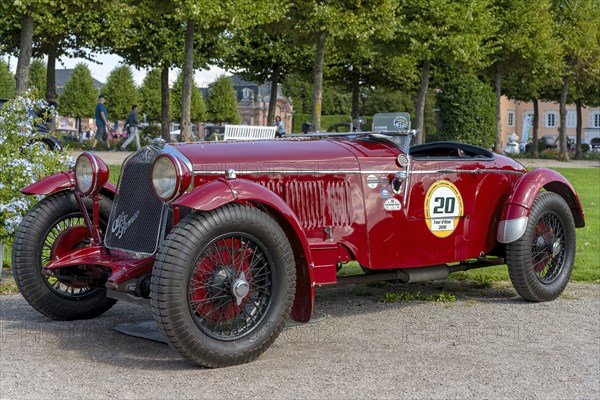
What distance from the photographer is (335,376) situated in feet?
14.5

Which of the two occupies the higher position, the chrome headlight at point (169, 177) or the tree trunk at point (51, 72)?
the tree trunk at point (51, 72)

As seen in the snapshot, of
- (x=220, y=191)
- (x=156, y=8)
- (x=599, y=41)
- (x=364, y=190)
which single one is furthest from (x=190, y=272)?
(x=599, y=41)

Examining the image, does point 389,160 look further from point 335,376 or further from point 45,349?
point 45,349

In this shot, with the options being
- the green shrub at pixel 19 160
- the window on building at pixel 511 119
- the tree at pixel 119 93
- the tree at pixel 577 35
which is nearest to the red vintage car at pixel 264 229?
the green shrub at pixel 19 160

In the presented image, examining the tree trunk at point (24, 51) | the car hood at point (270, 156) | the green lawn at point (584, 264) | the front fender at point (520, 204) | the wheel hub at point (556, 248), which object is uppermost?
the tree trunk at point (24, 51)

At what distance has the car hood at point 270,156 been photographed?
16.7 feet

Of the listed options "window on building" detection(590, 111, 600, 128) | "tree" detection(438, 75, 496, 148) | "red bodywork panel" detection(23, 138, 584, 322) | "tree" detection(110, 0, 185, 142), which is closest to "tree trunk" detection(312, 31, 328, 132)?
"tree" detection(110, 0, 185, 142)

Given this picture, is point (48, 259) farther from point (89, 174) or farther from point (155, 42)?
point (155, 42)

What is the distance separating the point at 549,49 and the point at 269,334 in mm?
29018

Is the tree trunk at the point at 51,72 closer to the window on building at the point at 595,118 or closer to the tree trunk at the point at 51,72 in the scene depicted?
the tree trunk at the point at 51,72

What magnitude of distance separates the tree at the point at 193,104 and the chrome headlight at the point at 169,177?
71.9m

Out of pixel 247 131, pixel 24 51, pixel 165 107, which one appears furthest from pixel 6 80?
pixel 247 131

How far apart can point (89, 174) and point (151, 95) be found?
73.9 metres

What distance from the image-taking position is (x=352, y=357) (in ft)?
15.8
